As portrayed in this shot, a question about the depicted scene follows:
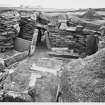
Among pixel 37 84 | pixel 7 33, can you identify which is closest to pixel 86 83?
pixel 37 84

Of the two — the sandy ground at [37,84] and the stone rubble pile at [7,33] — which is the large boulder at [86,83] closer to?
the sandy ground at [37,84]

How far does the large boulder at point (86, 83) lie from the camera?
12.5 ft

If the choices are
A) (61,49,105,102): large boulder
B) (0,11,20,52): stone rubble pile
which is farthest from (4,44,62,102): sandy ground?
(0,11,20,52): stone rubble pile

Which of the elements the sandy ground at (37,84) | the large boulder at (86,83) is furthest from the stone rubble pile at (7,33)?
the large boulder at (86,83)

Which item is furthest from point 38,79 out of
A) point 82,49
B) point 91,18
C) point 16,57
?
point 91,18

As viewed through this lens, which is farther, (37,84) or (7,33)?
(7,33)

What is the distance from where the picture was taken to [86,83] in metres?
4.14

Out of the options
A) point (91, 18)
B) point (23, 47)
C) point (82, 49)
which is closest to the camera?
point (82, 49)

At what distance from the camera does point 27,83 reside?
14.7ft

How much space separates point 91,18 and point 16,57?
21.0 ft

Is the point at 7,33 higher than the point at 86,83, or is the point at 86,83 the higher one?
the point at 7,33

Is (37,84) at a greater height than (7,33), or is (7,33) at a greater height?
(7,33)

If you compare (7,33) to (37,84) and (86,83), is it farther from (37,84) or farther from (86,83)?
(86,83)

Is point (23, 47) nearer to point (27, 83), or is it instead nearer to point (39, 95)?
point (27, 83)
